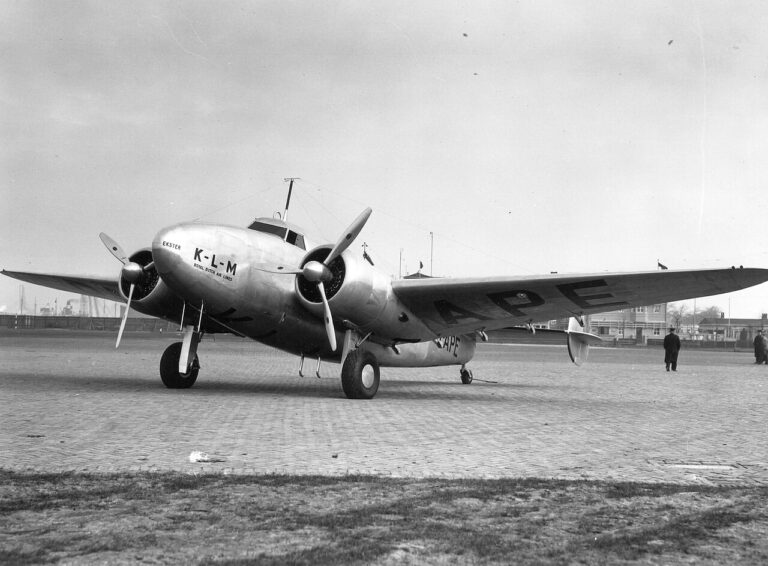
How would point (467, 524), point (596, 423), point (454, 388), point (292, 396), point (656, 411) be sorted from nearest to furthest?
point (467, 524) → point (596, 423) → point (656, 411) → point (292, 396) → point (454, 388)

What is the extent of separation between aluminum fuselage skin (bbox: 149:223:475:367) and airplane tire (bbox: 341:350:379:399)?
0.70 meters

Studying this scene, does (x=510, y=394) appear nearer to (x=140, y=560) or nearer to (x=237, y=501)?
(x=237, y=501)

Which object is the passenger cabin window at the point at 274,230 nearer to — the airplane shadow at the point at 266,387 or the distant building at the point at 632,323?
the airplane shadow at the point at 266,387

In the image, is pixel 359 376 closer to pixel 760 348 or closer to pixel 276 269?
pixel 276 269

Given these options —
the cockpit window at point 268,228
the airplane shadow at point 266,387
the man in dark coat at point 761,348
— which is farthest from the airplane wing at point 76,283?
the man in dark coat at point 761,348

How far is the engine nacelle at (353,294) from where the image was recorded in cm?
1395

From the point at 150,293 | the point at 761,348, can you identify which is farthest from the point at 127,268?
the point at 761,348

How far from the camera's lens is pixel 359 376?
14.2 m

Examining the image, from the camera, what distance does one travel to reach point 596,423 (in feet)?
35.8

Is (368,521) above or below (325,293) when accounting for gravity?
below

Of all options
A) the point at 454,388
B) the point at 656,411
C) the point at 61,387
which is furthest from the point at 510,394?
the point at 61,387

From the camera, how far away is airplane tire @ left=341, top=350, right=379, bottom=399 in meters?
14.2

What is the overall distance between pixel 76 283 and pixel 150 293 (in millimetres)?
4996

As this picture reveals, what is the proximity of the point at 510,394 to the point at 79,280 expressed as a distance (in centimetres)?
1078
